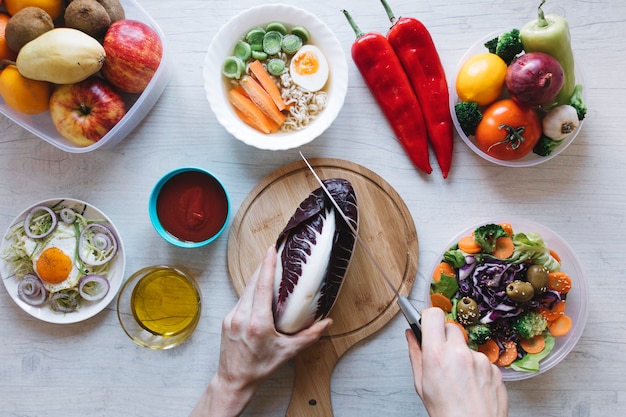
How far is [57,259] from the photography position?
1.75 meters

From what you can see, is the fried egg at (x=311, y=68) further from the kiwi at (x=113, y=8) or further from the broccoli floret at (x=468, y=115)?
the kiwi at (x=113, y=8)

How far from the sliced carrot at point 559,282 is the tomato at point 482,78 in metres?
0.61

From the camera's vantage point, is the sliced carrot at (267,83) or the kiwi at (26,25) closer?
the kiwi at (26,25)

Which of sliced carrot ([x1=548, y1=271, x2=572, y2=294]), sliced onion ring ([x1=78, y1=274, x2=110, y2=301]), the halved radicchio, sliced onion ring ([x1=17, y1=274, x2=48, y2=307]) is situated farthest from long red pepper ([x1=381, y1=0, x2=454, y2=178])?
sliced onion ring ([x1=17, y1=274, x2=48, y2=307])

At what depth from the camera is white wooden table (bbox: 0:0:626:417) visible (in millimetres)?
1858

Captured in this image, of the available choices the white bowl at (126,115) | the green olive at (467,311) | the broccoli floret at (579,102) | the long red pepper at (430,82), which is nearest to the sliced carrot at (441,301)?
the green olive at (467,311)

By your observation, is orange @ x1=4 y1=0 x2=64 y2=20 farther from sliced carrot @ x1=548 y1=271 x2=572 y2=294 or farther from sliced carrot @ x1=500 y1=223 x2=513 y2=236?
sliced carrot @ x1=548 y1=271 x2=572 y2=294

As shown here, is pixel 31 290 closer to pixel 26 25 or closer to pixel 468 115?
pixel 26 25

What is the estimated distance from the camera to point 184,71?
73.6 inches

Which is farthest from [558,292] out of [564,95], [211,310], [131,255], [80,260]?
[80,260]

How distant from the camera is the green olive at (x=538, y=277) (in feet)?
5.57

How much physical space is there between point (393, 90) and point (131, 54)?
0.86 m

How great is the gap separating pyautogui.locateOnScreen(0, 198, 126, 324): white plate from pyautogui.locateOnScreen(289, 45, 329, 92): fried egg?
0.80 metres

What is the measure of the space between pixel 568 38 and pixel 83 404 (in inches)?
80.8
